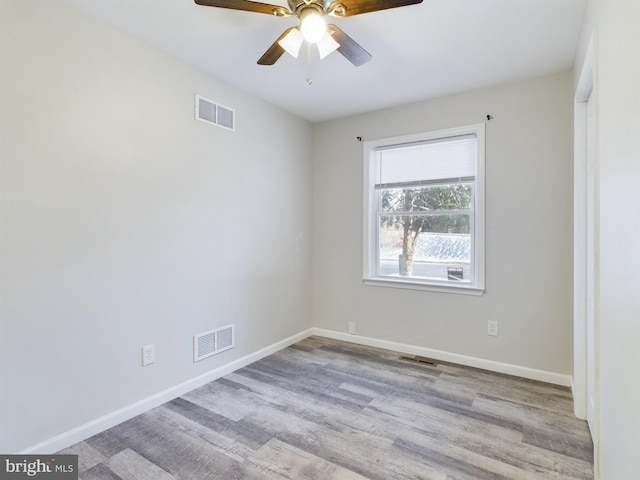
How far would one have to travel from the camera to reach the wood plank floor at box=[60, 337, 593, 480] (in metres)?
1.77

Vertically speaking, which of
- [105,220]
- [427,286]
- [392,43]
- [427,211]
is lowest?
[427,286]

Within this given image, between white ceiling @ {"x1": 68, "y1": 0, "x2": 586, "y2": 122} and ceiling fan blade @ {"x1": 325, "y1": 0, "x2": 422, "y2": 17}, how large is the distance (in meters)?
0.39

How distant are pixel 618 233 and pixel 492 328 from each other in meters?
2.08

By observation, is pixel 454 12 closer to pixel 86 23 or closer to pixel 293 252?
pixel 86 23

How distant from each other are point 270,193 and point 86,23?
1.86m

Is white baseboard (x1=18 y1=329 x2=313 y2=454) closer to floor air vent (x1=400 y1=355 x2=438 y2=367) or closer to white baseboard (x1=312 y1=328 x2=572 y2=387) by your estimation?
white baseboard (x1=312 y1=328 x2=572 y2=387)

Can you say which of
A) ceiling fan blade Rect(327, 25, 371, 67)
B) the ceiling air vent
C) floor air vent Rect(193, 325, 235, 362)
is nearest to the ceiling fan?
ceiling fan blade Rect(327, 25, 371, 67)

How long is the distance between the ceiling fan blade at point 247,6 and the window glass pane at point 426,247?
7.68 ft

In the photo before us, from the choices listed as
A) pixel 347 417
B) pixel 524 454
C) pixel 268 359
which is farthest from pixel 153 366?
pixel 524 454

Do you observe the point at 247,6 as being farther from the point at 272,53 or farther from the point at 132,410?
the point at 132,410

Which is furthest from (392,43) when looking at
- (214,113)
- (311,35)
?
(214,113)

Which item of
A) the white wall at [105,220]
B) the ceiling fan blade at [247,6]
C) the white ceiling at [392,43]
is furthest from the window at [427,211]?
the ceiling fan blade at [247,6]

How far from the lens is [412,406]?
7.90 feet

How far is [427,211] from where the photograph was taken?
3.41 meters
